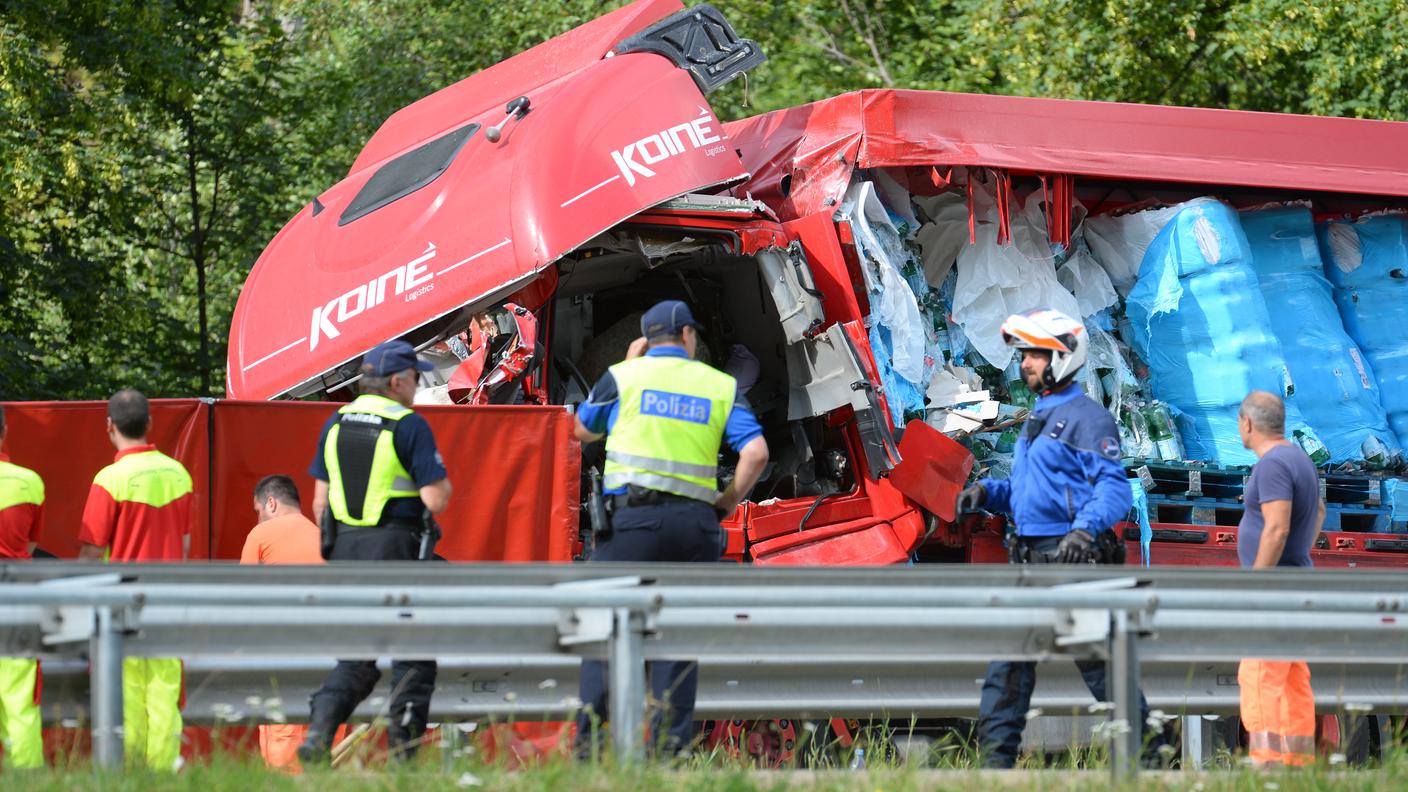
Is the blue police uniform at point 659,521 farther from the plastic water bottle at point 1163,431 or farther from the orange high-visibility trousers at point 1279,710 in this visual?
the plastic water bottle at point 1163,431

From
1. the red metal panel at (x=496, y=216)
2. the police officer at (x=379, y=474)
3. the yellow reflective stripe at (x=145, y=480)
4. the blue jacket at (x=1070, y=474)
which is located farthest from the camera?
the red metal panel at (x=496, y=216)

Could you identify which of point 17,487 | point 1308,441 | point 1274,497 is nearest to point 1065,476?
point 1274,497

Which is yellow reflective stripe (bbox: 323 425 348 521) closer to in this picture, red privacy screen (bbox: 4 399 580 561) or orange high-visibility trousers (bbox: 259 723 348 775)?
red privacy screen (bbox: 4 399 580 561)

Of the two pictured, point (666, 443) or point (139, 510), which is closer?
point (666, 443)

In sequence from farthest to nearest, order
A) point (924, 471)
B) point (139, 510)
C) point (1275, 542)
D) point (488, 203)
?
point (488, 203) < point (924, 471) < point (139, 510) < point (1275, 542)

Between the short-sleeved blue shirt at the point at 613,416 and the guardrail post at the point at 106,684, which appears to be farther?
the short-sleeved blue shirt at the point at 613,416

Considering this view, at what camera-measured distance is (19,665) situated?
630cm

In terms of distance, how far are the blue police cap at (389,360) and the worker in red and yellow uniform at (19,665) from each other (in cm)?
150

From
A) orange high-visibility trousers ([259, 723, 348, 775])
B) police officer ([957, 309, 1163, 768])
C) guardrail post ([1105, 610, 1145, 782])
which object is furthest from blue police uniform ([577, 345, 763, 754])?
orange high-visibility trousers ([259, 723, 348, 775])

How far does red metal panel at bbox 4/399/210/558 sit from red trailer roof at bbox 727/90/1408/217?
3193 mm

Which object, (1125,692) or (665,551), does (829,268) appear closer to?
(665,551)

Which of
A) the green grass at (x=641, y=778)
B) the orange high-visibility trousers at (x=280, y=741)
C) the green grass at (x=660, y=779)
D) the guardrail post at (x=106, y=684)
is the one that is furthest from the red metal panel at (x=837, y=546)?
the guardrail post at (x=106, y=684)

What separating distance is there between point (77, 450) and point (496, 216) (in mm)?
2179

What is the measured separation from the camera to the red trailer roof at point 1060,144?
27.9 feet
